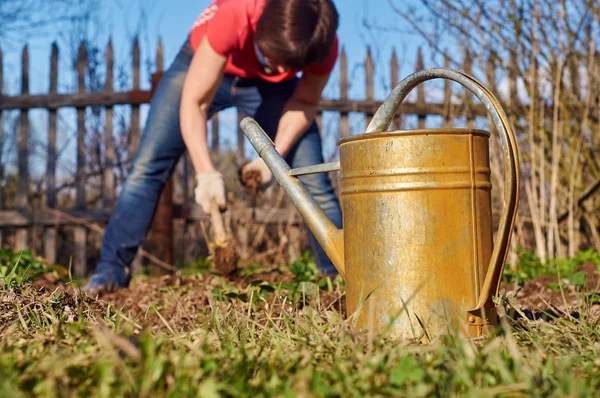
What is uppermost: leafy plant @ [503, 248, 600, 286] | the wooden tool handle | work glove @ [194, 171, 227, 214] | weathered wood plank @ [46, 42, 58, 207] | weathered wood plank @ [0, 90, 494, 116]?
weathered wood plank @ [0, 90, 494, 116]

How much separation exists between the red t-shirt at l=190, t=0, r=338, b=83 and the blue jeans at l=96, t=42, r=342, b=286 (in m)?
0.12

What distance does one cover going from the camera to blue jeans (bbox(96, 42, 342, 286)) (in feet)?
9.29

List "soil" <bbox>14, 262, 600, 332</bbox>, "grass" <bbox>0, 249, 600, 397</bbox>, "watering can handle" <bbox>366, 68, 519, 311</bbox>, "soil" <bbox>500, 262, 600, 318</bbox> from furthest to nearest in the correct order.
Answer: "soil" <bbox>500, 262, 600, 318</bbox>
"soil" <bbox>14, 262, 600, 332</bbox>
"watering can handle" <bbox>366, 68, 519, 311</bbox>
"grass" <bbox>0, 249, 600, 397</bbox>

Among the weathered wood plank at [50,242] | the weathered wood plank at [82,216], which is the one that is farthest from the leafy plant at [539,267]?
the weathered wood plank at [50,242]

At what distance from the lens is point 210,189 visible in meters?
2.62

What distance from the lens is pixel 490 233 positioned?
141 centimetres

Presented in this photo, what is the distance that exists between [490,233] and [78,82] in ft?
Result: 13.8

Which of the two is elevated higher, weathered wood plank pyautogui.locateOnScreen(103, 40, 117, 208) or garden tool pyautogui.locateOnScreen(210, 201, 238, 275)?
weathered wood plank pyautogui.locateOnScreen(103, 40, 117, 208)

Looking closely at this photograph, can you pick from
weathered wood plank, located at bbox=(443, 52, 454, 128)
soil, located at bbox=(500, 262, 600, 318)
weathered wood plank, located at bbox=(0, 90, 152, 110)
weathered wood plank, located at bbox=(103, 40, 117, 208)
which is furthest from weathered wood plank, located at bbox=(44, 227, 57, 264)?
soil, located at bbox=(500, 262, 600, 318)

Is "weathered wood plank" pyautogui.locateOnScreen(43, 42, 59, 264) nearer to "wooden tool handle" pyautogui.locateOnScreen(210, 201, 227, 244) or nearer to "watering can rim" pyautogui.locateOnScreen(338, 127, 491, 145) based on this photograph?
"wooden tool handle" pyautogui.locateOnScreen(210, 201, 227, 244)

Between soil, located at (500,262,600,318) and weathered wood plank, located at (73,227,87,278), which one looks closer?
soil, located at (500,262,600,318)

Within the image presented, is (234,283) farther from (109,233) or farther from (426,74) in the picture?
(426,74)

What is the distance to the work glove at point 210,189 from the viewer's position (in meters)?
2.61

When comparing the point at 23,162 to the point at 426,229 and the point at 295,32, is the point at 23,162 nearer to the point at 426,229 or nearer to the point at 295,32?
the point at 295,32
